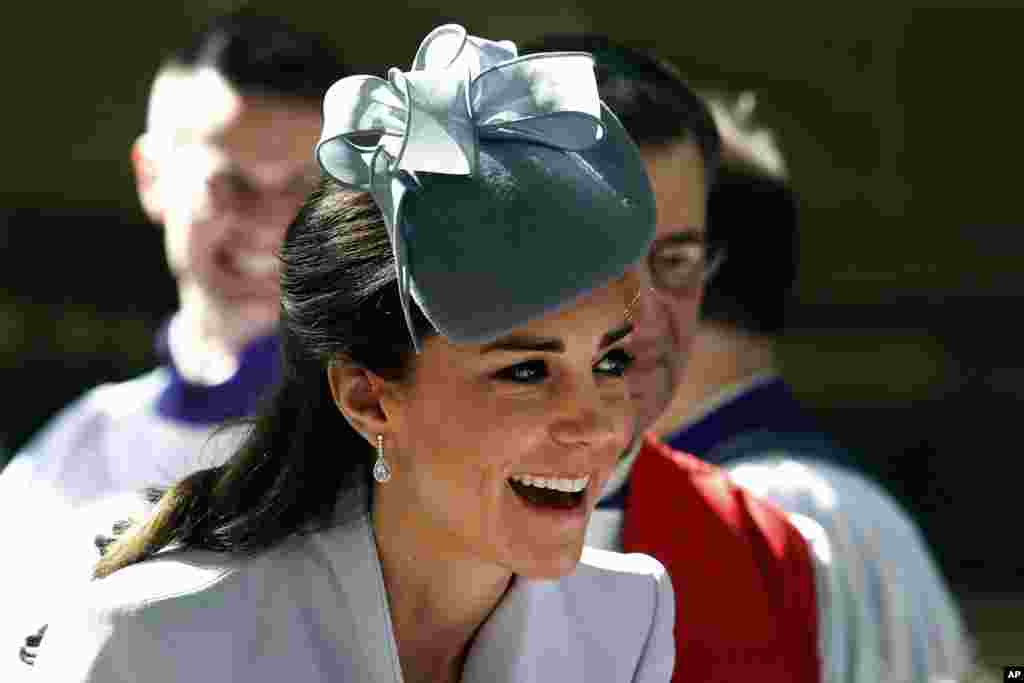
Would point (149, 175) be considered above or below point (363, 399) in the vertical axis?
below

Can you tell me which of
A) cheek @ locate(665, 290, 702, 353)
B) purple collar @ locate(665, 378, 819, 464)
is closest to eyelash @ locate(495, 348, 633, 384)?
cheek @ locate(665, 290, 702, 353)

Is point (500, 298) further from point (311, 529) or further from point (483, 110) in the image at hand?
point (311, 529)

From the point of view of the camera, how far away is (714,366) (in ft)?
12.6

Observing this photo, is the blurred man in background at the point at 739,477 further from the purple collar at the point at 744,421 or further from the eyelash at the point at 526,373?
the eyelash at the point at 526,373

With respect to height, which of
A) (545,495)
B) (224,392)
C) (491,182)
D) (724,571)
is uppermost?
(491,182)

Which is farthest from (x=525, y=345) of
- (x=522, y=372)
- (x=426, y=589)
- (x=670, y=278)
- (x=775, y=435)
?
(x=775, y=435)

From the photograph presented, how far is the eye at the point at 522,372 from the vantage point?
7.45ft

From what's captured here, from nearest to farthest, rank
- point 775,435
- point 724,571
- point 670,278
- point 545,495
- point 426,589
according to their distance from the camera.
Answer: point 545,495
point 426,589
point 724,571
point 670,278
point 775,435

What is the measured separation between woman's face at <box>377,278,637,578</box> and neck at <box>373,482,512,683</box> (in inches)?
3.5

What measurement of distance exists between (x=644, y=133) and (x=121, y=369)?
382 cm

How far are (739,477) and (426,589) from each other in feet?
3.89

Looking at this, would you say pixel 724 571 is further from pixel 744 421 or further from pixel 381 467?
pixel 744 421

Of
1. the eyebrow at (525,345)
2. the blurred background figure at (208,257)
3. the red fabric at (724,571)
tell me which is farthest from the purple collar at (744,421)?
the eyebrow at (525,345)

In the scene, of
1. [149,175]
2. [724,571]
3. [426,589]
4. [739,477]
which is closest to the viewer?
[426,589]
